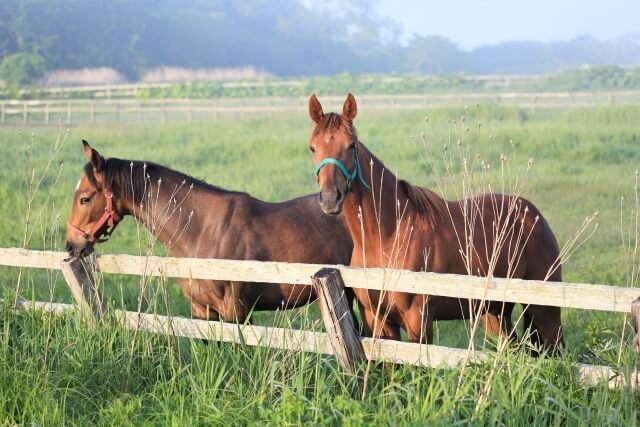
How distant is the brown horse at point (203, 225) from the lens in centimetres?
730

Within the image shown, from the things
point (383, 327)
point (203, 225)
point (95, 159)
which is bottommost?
point (383, 327)

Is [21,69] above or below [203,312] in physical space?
above

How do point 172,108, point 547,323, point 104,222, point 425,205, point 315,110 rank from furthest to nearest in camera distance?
1. point 172,108
2. point 104,222
3. point 547,323
4. point 425,205
5. point 315,110

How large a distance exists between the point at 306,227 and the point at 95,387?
106 inches

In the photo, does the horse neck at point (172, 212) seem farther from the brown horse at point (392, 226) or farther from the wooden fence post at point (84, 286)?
the brown horse at point (392, 226)

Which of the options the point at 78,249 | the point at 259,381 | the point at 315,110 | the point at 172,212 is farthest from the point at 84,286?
the point at 315,110

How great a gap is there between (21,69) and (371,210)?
71266 millimetres

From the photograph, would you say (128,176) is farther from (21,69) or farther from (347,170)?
(21,69)

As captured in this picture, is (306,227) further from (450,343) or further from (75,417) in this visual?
(75,417)

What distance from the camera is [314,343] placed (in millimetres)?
5758

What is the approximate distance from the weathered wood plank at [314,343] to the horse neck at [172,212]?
1128mm

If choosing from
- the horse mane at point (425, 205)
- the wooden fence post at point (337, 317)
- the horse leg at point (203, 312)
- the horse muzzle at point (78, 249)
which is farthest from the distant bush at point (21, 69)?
the wooden fence post at point (337, 317)

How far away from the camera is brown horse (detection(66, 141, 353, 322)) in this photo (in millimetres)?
7297

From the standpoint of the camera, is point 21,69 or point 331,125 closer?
point 331,125
